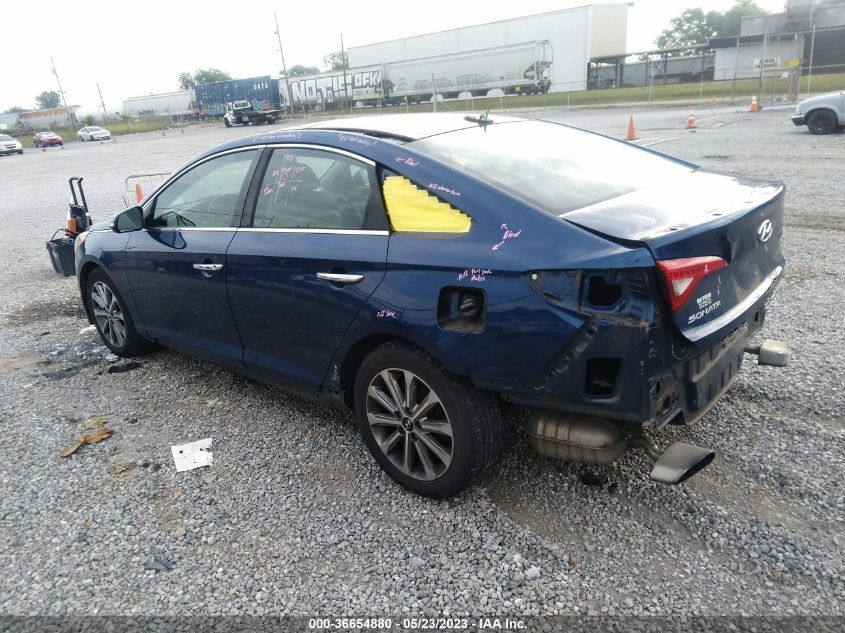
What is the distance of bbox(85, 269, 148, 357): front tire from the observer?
488 cm

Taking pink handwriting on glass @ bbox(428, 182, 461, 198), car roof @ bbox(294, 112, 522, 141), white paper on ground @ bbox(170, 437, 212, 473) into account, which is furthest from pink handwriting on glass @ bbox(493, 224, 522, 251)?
white paper on ground @ bbox(170, 437, 212, 473)

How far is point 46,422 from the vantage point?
416cm

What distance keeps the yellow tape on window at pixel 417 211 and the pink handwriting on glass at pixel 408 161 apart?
69 mm

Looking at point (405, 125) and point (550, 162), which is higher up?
point (405, 125)

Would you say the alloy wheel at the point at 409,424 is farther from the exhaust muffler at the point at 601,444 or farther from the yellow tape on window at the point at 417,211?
the yellow tape on window at the point at 417,211

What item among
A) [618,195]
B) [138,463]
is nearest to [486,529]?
[618,195]

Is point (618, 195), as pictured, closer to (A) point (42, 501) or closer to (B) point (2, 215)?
(A) point (42, 501)

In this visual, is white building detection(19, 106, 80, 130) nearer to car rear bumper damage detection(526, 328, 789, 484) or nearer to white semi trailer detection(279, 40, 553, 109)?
white semi trailer detection(279, 40, 553, 109)

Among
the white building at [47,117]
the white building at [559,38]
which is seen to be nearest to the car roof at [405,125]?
the white building at [559,38]

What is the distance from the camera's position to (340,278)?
302cm

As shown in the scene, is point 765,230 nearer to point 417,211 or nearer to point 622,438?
point 622,438

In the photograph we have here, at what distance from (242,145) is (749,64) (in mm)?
47945

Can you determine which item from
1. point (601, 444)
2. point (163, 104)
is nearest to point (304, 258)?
point (601, 444)

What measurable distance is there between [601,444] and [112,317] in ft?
13.2
